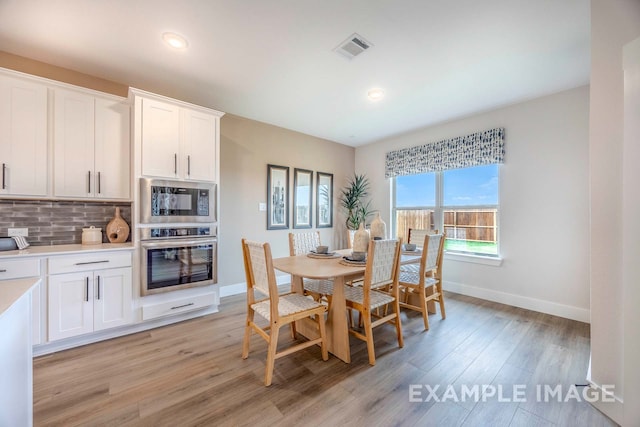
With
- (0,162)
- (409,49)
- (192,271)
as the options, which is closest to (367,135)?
(409,49)

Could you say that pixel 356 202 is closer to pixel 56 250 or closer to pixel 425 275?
pixel 425 275

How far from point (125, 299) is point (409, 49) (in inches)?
137

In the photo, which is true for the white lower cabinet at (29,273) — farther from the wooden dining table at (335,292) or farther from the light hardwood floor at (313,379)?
the wooden dining table at (335,292)

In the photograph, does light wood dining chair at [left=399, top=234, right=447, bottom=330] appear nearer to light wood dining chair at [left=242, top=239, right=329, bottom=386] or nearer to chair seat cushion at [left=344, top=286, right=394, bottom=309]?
chair seat cushion at [left=344, top=286, right=394, bottom=309]

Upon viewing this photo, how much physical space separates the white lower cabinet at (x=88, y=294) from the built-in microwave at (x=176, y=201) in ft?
1.58

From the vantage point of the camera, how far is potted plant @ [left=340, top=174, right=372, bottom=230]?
195 inches

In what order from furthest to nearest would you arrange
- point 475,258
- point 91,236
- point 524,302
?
point 475,258 < point 524,302 < point 91,236

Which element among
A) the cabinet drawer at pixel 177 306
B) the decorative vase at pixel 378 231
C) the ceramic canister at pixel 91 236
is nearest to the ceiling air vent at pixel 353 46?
the decorative vase at pixel 378 231

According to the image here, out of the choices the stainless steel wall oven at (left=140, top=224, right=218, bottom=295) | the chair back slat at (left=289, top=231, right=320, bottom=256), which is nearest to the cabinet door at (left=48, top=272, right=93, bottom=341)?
the stainless steel wall oven at (left=140, top=224, right=218, bottom=295)

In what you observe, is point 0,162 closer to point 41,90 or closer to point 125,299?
point 41,90

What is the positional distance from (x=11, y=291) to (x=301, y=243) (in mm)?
2200

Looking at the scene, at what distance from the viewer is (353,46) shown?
2.18 m

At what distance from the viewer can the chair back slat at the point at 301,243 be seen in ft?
9.40

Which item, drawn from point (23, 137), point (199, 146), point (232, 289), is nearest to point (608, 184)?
point (199, 146)
